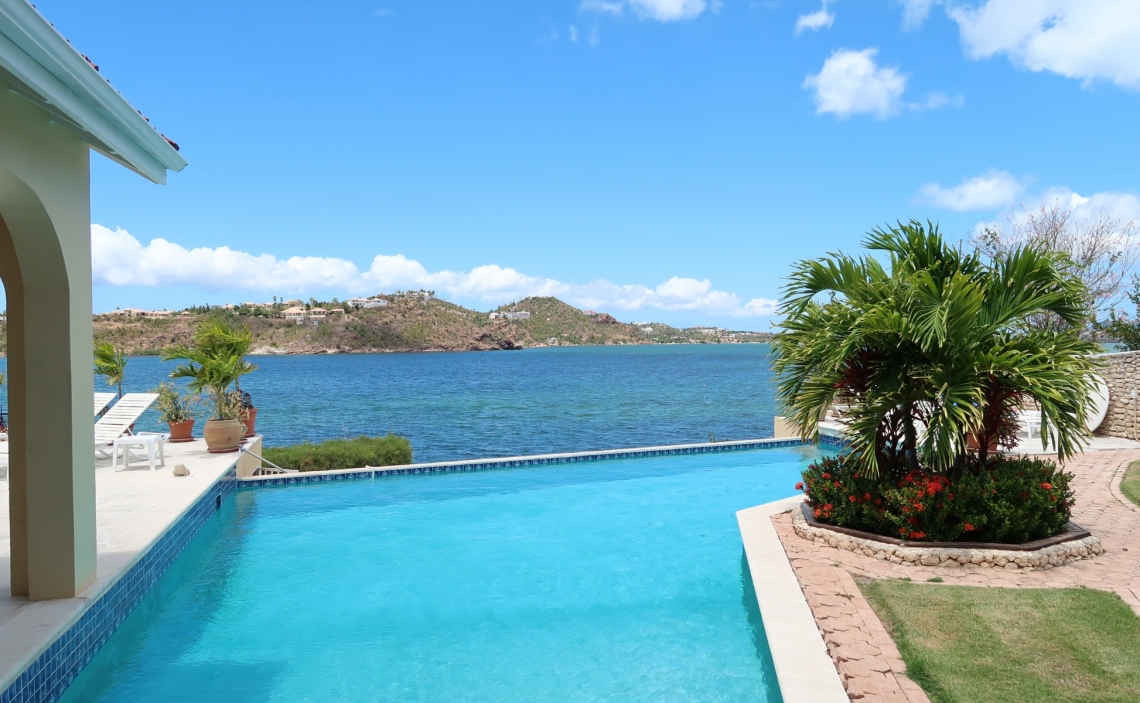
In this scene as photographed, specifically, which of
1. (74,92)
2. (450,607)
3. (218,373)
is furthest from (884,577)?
(218,373)

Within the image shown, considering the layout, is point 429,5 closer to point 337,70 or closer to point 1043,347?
point 337,70

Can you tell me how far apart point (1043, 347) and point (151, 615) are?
26.9ft

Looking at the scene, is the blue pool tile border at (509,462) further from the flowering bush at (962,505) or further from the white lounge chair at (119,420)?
the flowering bush at (962,505)

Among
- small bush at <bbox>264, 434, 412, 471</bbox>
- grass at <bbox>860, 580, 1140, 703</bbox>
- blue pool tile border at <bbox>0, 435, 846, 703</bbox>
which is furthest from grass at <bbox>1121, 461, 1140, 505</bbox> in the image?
small bush at <bbox>264, 434, 412, 471</bbox>

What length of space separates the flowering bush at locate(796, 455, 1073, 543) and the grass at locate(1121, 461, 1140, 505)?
7.66ft

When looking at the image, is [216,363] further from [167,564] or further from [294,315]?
[294,315]

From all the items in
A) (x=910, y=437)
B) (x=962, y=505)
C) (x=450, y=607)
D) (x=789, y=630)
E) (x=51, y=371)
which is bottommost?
(x=450, y=607)

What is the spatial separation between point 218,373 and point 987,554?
11280 millimetres

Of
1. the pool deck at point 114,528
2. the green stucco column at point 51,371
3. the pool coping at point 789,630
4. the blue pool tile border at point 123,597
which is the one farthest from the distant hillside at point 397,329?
the green stucco column at point 51,371

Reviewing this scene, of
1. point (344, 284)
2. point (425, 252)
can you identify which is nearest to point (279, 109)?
point (344, 284)

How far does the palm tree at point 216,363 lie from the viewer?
12.1m

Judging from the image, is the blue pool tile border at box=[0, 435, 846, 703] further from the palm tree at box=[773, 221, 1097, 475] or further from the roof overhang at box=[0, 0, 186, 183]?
the palm tree at box=[773, 221, 1097, 475]

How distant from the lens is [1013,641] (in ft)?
14.4

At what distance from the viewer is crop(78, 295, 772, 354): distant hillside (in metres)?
73.8
